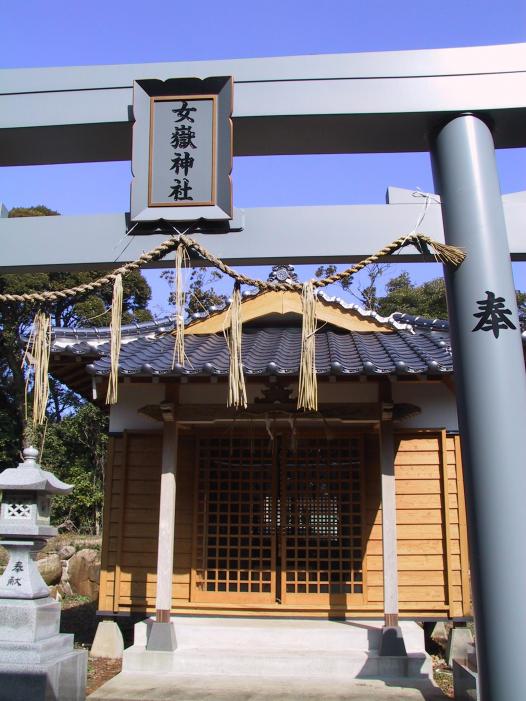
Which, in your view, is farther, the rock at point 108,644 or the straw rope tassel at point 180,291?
the rock at point 108,644

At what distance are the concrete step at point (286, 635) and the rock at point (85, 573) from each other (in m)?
6.15

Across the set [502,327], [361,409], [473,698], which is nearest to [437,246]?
[502,327]

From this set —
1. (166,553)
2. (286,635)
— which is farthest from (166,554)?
(286,635)

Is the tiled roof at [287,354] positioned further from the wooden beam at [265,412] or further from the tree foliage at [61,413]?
the tree foliage at [61,413]

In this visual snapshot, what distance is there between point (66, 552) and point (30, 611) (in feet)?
30.0

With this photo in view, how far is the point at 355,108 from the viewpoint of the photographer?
3.20 metres

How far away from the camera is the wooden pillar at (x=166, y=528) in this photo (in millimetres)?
7129

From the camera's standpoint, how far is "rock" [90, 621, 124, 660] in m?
7.84

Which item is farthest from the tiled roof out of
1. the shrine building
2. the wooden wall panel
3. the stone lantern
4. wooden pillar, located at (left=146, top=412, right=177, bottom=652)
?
the stone lantern

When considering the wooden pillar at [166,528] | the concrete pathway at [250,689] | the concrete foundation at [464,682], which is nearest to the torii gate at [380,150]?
the concrete foundation at [464,682]

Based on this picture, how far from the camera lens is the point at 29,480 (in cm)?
604

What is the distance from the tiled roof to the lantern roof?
1303 millimetres

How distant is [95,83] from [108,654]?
270 inches

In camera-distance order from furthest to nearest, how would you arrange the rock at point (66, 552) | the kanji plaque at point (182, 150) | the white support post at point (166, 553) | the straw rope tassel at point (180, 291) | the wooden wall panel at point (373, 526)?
the rock at point (66, 552), the wooden wall panel at point (373, 526), the white support post at point (166, 553), the kanji plaque at point (182, 150), the straw rope tassel at point (180, 291)
